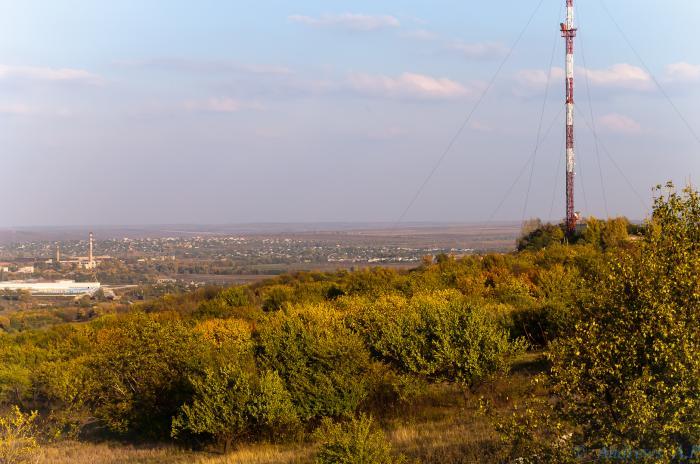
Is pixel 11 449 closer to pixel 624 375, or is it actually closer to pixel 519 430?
pixel 519 430

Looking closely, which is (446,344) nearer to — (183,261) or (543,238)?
(543,238)

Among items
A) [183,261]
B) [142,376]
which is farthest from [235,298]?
[183,261]

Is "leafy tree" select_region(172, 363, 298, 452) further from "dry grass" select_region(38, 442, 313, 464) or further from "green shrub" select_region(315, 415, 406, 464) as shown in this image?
"green shrub" select_region(315, 415, 406, 464)

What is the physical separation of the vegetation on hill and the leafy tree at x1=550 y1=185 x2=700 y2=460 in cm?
3

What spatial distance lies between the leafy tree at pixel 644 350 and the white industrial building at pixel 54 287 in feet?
311

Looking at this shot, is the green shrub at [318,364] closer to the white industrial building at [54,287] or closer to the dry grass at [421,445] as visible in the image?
the dry grass at [421,445]

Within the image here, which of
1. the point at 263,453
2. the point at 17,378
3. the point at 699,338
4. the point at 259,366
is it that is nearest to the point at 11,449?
the point at 263,453

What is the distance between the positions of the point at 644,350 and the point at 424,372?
35.4 ft

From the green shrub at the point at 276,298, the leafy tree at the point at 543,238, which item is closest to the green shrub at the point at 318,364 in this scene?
the green shrub at the point at 276,298

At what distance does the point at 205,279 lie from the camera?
112 metres

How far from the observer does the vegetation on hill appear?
9.99 metres

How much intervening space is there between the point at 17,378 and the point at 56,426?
21.0 feet

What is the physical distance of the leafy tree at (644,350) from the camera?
369 inches

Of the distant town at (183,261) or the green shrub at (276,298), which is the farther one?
the distant town at (183,261)
